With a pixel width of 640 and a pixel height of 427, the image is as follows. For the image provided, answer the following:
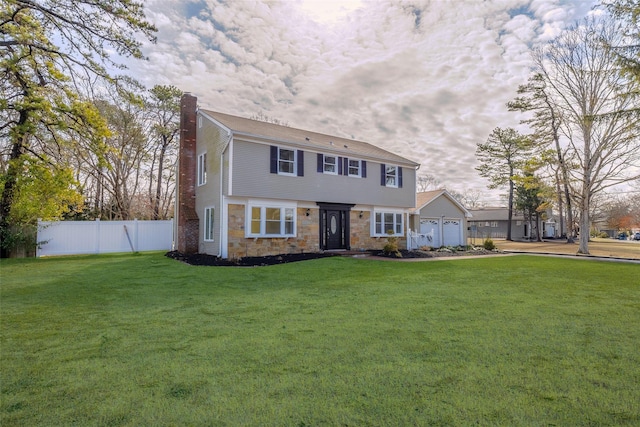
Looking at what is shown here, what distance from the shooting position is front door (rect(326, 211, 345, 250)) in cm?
1537

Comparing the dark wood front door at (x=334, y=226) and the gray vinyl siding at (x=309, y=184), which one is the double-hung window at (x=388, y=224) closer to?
the gray vinyl siding at (x=309, y=184)

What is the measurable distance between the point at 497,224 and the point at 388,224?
101 ft

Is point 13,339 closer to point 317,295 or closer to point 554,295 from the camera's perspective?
point 317,295

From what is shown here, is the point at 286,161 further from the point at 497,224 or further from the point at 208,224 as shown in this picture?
the point at 497,224

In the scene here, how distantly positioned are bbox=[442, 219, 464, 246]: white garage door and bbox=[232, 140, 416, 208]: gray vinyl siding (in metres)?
4.71

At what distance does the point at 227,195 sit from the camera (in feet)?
41.0

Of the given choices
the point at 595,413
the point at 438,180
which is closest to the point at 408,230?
the point at 595,413

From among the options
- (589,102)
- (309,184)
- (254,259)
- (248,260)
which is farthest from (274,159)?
(589,102)

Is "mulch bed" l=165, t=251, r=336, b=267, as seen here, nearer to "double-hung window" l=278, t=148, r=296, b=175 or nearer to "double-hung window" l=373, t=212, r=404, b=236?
"double-hung window" l=278, t=148, r=296, b=175

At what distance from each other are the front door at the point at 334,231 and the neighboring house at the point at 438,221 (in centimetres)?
541

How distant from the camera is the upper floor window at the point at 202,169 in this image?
49.2 ft

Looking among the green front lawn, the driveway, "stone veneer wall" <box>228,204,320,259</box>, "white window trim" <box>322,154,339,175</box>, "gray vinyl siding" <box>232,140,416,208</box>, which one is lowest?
the driveway

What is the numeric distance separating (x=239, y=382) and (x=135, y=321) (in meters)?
2.69

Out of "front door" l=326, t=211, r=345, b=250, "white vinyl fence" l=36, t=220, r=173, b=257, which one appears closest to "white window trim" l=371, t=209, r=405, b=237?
"front door" l=326, t=211, r=345, b=250
